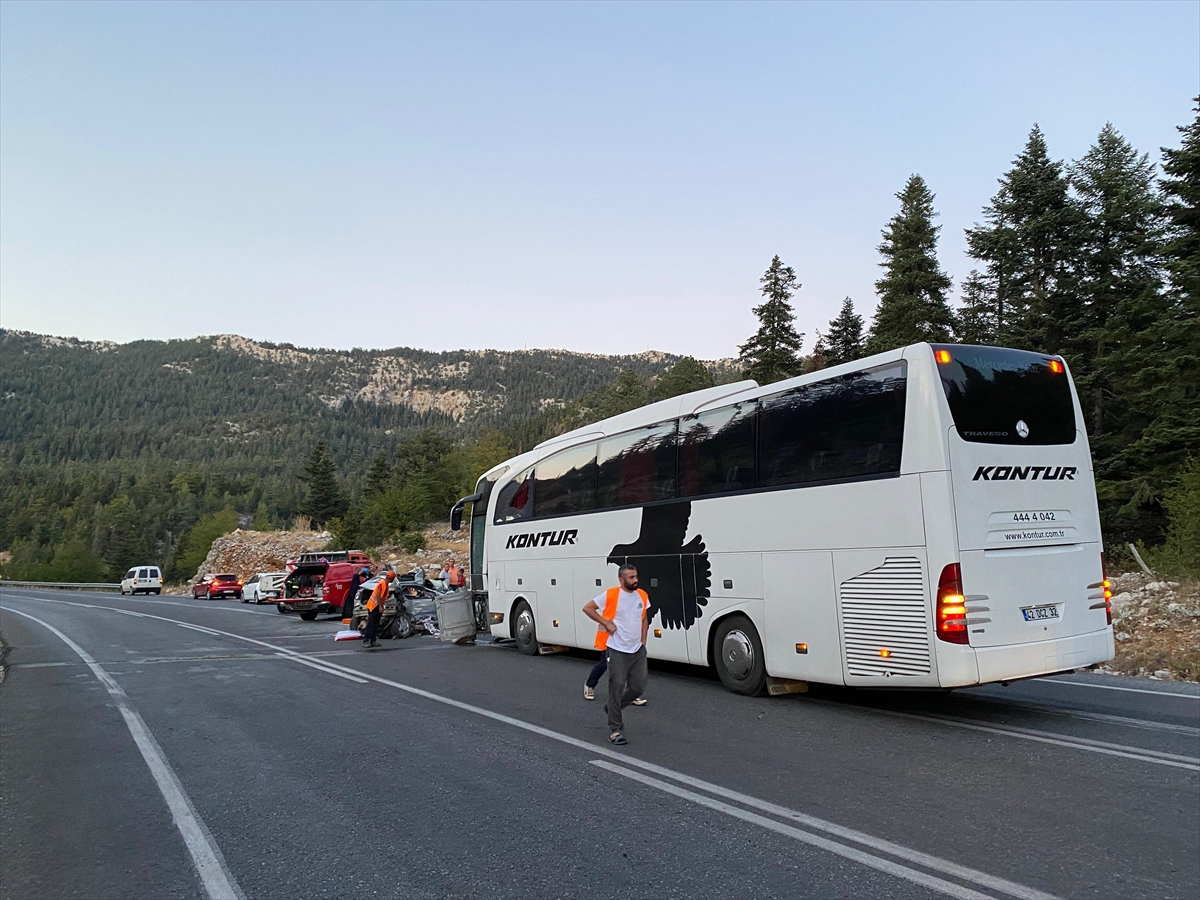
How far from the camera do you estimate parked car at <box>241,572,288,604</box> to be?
128 feet

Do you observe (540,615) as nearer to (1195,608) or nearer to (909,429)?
(909,429)

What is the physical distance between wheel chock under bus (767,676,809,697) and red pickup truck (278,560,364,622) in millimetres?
20452

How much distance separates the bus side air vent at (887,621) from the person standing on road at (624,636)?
2238 millimetres

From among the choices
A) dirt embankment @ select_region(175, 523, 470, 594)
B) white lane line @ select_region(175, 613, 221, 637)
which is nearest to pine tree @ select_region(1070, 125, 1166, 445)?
white lane line @ select_region(175, 613, 221, 637)

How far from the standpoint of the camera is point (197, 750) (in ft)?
25.9

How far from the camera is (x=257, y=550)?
59.2m

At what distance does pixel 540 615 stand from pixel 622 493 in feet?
12.3

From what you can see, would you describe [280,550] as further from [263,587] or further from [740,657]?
[740,657]

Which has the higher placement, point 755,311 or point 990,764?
point 755,311

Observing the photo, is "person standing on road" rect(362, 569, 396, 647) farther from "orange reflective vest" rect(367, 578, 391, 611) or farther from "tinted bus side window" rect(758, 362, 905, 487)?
"tinted bus side window" rect(758, 362, 905, 487)

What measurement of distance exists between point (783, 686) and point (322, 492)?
82.8 metres

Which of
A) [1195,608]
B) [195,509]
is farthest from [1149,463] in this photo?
[195,509]

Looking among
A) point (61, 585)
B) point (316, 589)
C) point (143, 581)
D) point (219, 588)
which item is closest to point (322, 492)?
point (61, 585)

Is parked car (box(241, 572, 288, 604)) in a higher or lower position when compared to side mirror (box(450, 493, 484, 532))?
lower
